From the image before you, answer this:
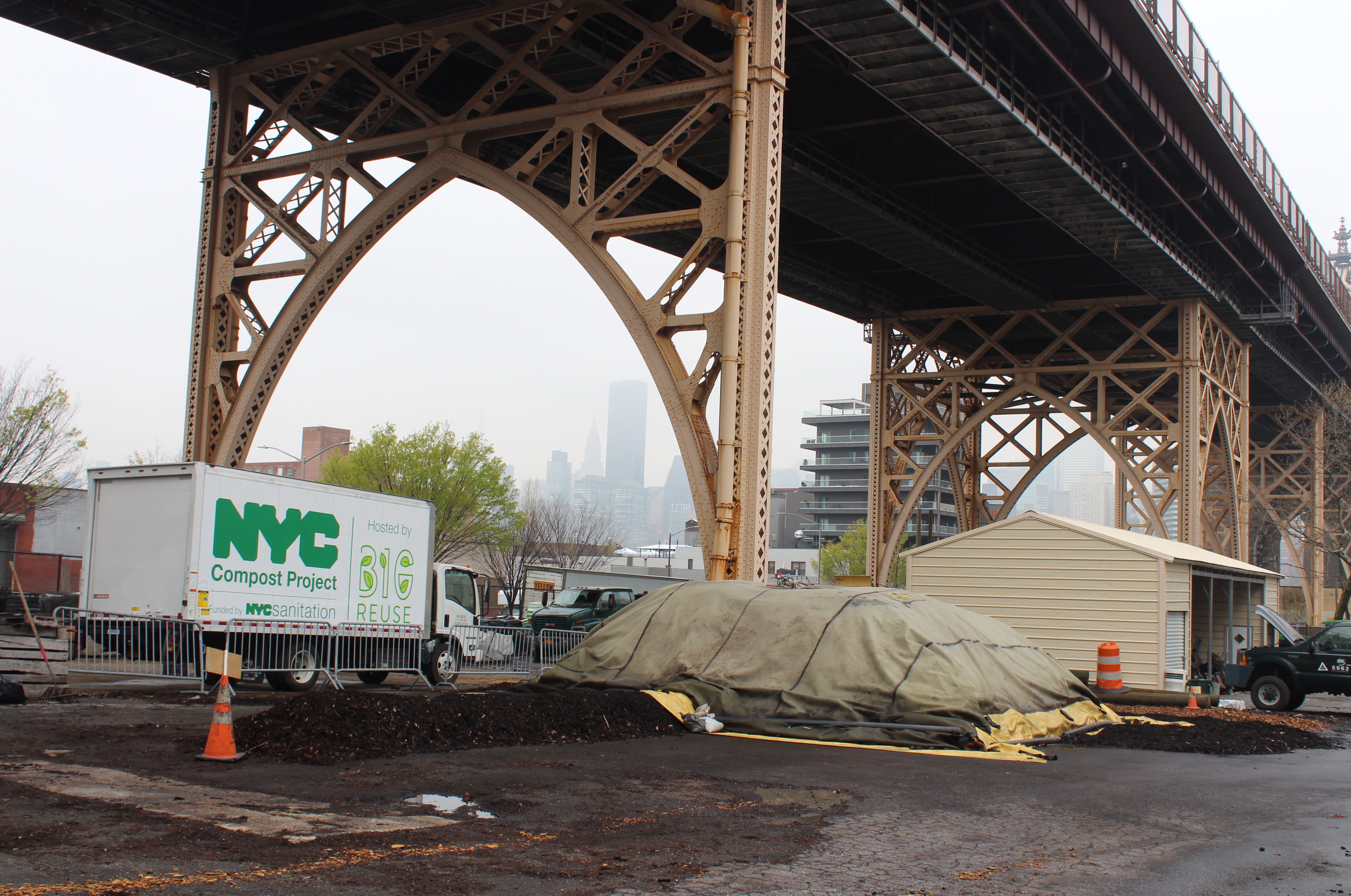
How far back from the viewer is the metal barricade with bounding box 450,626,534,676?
959 inches

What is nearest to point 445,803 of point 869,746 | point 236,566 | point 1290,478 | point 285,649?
point 869,746

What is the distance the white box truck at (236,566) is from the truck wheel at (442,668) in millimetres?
1881

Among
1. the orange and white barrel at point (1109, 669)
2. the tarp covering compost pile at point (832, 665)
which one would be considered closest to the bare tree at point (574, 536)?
the orange and white barrel at point (1109, 669)

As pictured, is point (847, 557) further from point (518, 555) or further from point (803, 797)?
point (803, 797)

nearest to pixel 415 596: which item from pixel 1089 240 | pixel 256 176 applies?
pixel 256 176

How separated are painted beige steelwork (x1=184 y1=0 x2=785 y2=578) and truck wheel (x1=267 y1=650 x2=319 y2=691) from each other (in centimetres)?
492

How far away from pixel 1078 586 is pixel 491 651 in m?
12.5

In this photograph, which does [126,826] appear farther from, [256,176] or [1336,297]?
[1336,297]

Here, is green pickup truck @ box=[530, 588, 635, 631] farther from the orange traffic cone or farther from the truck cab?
the orange traffic cone

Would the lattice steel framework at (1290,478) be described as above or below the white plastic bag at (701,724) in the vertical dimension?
above

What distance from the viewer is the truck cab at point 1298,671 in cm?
2108

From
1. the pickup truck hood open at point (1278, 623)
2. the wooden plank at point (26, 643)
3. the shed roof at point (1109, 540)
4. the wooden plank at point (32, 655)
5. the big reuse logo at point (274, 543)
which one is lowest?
the wooden plank at point (32, 655)

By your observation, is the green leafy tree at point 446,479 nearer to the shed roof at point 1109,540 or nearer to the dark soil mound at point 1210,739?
the shed roof at point 1109,540

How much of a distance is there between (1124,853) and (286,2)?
20520 millimetres
